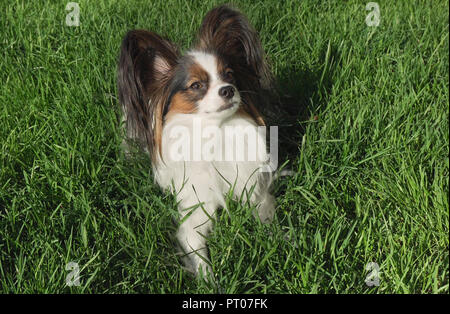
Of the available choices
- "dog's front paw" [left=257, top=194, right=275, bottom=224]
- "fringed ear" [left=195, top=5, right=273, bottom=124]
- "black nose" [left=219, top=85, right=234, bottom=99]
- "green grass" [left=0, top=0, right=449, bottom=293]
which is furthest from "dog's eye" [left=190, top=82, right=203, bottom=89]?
"dog's front paw" [left=257, top=194, right=275, bottom=224]

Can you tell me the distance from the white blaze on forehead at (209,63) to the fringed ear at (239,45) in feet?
0.40

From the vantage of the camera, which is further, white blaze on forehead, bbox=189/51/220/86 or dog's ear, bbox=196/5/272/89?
dog's ear, bbox=196/5/272/89

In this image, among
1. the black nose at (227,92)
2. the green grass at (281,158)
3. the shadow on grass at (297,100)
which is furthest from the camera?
the shadow on grass at (297,100)

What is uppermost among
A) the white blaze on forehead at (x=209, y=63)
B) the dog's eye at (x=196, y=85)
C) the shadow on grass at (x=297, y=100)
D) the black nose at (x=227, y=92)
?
the white blaze on forehead at (x=209, y=63)

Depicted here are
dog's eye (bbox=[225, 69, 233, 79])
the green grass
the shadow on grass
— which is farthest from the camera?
the shadow on grass

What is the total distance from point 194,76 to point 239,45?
0.40m

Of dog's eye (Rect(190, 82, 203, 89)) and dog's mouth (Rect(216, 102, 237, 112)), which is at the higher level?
dog's eye (Rect(190, 82, 203, 89))

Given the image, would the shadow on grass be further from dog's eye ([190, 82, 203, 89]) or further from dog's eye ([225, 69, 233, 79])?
dog's eye ([190, 82, 203, 89])

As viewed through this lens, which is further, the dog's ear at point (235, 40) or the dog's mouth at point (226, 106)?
the dog's ear at point (235, 40)

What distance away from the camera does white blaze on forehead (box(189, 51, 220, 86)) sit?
208 centimetres

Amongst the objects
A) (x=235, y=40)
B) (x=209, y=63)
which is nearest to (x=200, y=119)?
(x=209, y=63)

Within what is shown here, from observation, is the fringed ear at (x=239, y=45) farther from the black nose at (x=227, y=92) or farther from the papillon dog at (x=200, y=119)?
the black nose at (x=227, y=92)

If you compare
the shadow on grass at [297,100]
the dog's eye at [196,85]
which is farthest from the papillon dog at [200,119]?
the shadow on grass at [297,100]

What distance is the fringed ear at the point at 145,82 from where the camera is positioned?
2.07 meters
